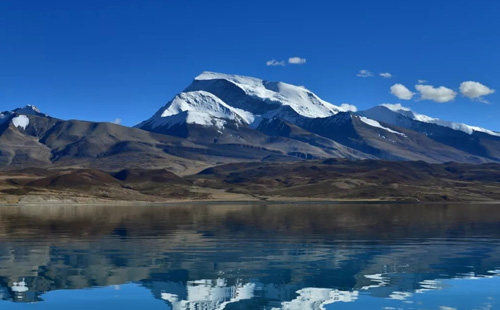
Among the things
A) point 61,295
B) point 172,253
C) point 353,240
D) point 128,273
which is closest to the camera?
point 61,295

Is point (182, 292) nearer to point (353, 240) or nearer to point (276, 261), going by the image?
point (276, 261)

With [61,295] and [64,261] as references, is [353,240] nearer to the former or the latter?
[64,261]

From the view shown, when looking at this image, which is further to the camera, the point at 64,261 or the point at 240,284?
the point at 64,261

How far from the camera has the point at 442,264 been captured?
5828cm

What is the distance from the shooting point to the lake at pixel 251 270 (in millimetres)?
42281

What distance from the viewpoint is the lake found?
4228 centimetres

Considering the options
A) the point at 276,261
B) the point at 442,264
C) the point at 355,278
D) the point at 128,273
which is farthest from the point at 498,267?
the point at 128,273

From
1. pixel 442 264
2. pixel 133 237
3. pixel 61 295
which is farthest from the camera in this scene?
pixel 133 237

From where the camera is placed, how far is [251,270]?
54844mm

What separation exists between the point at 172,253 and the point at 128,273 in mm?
13017

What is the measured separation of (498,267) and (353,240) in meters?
25.5

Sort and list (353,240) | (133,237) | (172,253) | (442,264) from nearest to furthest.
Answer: (442,264), (172,253), (353,240), (133,237)

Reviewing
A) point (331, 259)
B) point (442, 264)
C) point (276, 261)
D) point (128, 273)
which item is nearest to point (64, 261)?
point (128, 273)

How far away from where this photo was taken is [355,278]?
5066 centimetres
